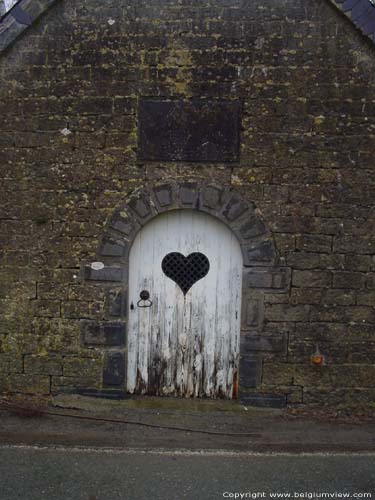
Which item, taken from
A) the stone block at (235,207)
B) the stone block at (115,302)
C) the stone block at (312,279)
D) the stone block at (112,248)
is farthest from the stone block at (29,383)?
the stone block at (312,279)

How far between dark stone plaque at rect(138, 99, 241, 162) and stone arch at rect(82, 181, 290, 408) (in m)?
0.33

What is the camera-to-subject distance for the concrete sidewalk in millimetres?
4828

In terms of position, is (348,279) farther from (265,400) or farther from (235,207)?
(265,400)

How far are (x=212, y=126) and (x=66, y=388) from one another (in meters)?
3.29

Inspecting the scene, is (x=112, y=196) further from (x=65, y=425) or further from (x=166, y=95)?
(x=65, y=425)

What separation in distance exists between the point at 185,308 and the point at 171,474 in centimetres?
181

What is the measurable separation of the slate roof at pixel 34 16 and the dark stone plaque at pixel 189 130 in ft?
4.55

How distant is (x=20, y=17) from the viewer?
509 cm

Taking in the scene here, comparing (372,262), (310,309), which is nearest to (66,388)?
(310,309)

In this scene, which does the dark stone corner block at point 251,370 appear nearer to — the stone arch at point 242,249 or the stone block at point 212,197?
the stone arch at point 242,249

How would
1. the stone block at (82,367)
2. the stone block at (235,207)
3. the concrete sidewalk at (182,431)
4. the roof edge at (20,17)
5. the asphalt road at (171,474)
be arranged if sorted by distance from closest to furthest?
the asphalt road at (171,474), the concrete sidewalk at (182,431), the roof edge at (20,17), the stone block at (235,207), the stone block at (82,367)

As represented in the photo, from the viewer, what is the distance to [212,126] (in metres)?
5.17

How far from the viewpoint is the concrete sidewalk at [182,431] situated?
15.8 feet

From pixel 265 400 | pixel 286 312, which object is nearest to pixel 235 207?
pixel 286 312
